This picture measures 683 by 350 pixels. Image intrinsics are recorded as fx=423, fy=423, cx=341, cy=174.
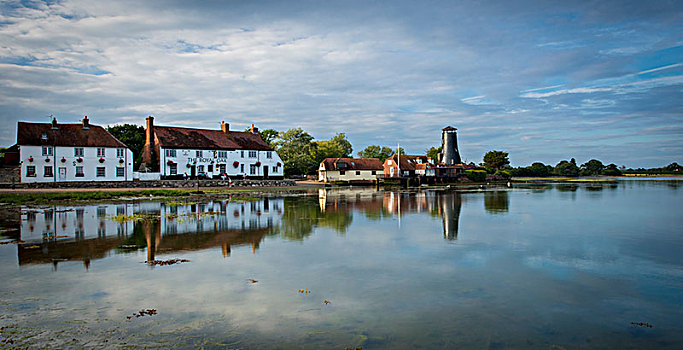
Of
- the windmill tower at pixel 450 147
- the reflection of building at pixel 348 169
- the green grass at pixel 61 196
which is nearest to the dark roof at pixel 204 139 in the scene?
the green grass at pixel 61 196

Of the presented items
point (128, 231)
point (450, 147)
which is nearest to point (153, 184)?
point (128, 231)

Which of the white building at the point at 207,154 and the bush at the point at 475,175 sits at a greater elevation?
the white building at the point at 207,154

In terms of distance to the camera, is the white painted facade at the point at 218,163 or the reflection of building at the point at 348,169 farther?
the reflection of building at the point at 348,169

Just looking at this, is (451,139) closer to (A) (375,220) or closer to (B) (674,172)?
(A) (375,220)

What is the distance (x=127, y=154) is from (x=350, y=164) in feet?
130

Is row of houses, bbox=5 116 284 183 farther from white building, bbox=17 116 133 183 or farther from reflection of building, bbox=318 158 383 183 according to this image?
reflection of building, bbox=318 158 383 183

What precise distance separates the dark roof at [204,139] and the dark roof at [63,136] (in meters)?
6.02

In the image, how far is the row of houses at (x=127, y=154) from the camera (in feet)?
140

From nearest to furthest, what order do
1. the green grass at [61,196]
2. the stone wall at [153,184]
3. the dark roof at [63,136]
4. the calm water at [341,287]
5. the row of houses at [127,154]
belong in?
the calm water at [341,287] < the green grass at [61,196] < the stone wall at [153,184] < the dark roof at [63,136] < the row of houses at [127,154]

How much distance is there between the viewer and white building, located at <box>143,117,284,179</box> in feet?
169

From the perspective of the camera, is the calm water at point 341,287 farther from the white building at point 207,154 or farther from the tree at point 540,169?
the tree at point 540,169

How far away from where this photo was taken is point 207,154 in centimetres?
5412

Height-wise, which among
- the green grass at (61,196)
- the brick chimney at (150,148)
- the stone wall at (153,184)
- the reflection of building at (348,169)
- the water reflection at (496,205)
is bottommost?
the water reflection at (496,205)

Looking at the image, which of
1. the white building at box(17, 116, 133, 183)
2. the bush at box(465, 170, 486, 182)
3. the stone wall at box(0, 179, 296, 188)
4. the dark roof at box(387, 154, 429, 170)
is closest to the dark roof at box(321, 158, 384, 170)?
the dark roof at box(387, 154, 429, 170)
